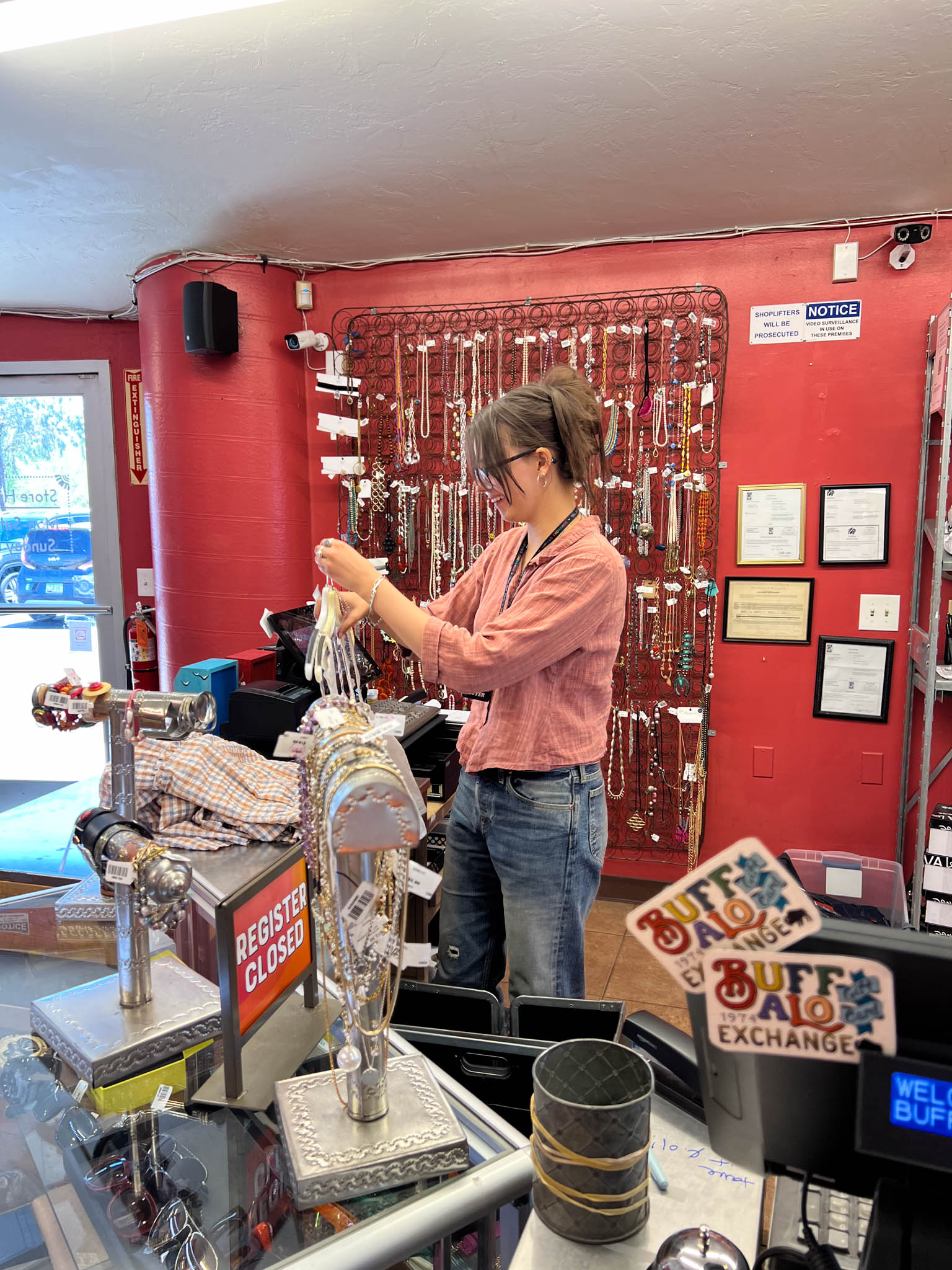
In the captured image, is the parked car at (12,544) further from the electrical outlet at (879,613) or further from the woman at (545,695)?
the electrical outlet at (879,613)

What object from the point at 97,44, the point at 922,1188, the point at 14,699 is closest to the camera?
the point at 922,1188

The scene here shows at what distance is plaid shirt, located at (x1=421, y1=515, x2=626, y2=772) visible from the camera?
4.62 feet

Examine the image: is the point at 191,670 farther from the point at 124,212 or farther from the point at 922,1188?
the point at 922,1188

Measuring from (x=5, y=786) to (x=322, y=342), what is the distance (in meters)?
3.41

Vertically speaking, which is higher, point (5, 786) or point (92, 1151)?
point (92, 1151)

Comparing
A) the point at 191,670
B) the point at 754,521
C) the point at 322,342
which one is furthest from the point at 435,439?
the point at 191,670

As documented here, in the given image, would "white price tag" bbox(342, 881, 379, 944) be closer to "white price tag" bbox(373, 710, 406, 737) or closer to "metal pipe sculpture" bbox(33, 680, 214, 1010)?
"white price tag" bbox(373, 710, 406, 737)

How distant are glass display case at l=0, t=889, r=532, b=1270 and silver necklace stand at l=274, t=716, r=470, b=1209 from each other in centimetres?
3

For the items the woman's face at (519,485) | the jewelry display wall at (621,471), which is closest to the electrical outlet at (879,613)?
the jewelry display wall at (621,471)

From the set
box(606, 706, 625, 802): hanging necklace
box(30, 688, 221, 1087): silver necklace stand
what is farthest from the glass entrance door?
box(30, 688, 221, 1087): silver necklace stand

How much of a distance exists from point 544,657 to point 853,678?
2.33 metres

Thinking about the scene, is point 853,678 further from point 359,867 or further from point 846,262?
point 359,867

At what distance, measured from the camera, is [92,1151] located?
3.15ft

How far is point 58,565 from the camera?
16.0 feet
